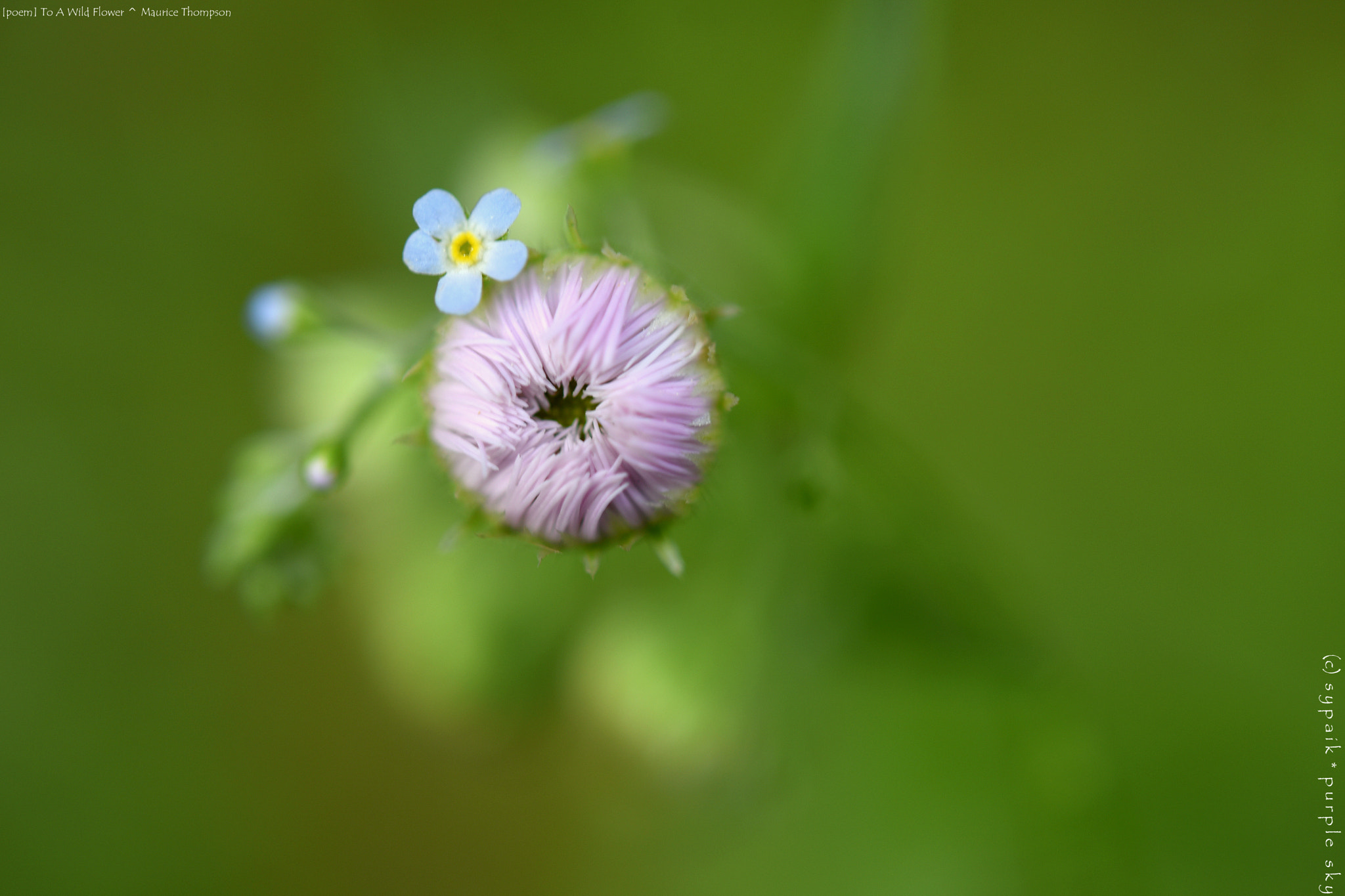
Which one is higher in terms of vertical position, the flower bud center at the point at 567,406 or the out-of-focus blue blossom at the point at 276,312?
the out-of-focus blue blossom at the point at 276,312

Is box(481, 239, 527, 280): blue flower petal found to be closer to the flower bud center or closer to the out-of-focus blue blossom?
the flower bud center

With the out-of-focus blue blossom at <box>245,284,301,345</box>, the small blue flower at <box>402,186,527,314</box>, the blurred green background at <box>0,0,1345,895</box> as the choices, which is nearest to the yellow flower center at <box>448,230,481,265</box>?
the small blue flower at <box>402,186,527,314</box>

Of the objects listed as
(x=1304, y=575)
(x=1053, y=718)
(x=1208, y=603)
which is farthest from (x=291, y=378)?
(x=1304, y=575)

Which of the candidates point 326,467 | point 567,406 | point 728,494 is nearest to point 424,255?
point 567,406

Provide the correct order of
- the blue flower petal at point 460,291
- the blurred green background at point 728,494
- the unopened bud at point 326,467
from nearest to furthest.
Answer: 1. the blue flower petal at point 460,291
2. the unopened bud at point 326,467
3. the blurred green background at point 728,494

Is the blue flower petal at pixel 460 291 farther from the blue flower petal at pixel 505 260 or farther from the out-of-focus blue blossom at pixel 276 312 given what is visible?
the out-of-focus blue blossom at pixel 276 312

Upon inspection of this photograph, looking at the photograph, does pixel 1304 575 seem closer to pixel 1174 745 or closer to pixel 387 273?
pixel 1174 745

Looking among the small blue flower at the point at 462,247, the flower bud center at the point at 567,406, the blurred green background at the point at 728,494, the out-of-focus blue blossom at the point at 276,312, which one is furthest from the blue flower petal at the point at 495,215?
the blurred green background at the point at 728,494
